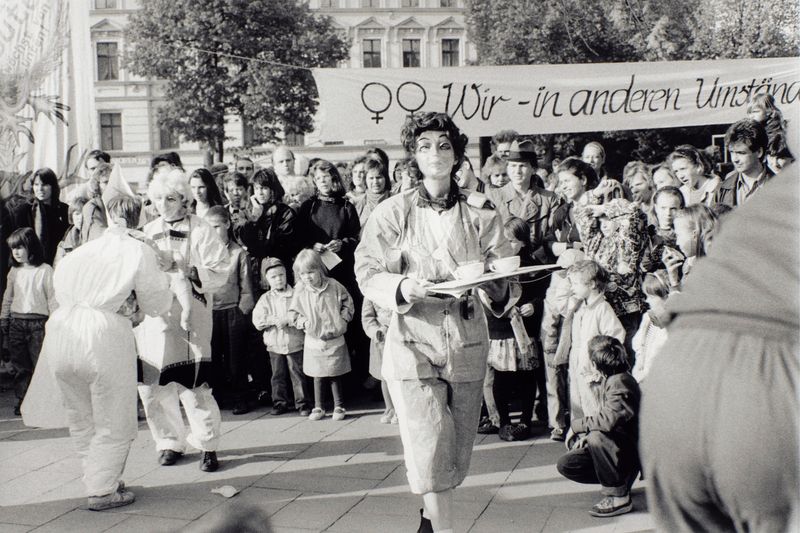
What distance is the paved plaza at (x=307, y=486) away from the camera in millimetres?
4543

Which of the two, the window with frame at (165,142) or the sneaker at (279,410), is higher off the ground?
the window with frame at (165,142)

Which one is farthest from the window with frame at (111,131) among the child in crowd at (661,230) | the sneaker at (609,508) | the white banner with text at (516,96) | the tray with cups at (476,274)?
the tray with cups at (476,274)

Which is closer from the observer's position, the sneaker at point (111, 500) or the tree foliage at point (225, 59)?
the sneaker at point (111, 500)

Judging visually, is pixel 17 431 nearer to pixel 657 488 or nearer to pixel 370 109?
pixel 370 109

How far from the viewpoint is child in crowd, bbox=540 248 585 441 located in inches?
237

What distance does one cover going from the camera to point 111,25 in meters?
47.6

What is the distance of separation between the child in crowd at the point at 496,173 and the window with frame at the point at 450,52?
139ft

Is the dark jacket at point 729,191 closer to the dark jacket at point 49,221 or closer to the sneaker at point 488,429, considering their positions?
the sneaker at point 488,429

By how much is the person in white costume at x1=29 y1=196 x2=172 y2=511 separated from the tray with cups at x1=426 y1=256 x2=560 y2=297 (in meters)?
1.96

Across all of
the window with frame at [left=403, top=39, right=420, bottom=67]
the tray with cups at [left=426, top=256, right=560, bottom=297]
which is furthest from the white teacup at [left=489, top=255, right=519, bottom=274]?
the window with frame at [left=403, top=39, right=420, bottom=67]

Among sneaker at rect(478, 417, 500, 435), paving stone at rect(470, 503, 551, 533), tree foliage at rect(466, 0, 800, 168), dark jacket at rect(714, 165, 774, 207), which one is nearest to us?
paving stone at rect(470, 503, 551, 533)

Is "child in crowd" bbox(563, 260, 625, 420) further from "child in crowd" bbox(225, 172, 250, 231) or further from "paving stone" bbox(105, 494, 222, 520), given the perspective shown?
"child in crowd" bbox(225, 172, 250, 231)

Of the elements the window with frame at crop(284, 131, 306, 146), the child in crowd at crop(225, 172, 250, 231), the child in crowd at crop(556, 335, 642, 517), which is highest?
the window with frame at crop(284, 131, 306, 146)

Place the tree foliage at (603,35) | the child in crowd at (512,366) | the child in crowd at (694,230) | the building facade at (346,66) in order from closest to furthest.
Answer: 1. the child in crowd at (694,230)
2. the child in crowd at (512,366)
3. the tree foliage at (603,35)
4. the building facade at (346,66)
